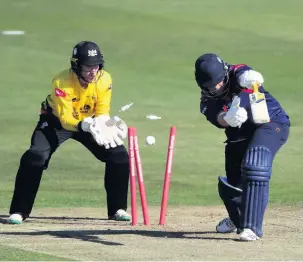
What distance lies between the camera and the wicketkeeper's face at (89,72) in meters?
11.0

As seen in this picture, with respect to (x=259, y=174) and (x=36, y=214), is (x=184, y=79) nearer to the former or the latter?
(x=36, y=214)

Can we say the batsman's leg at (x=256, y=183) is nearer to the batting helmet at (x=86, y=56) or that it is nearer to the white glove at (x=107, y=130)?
the white glove at (x=107, y=130)

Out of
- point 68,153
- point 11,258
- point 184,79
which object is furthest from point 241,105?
point 184,79

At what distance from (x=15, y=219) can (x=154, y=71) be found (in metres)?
11.1

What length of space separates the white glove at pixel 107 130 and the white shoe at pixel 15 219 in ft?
3.89

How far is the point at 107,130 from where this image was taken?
10883mm

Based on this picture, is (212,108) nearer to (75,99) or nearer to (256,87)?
(256,87)

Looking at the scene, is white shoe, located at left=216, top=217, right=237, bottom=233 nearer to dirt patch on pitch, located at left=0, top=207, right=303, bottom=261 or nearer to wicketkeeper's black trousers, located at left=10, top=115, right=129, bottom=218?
dirt patch on pitch, located at left=0, top=207, right=303, bottom=261

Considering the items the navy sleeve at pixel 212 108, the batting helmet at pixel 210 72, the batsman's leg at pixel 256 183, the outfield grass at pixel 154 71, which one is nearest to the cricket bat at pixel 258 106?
the batsman's leg at pixel 256 183

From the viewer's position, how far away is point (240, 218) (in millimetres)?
9719

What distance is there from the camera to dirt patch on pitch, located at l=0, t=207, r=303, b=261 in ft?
29.3

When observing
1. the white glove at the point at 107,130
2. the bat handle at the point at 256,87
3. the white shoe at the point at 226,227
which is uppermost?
the bat handle at the point at 256,87

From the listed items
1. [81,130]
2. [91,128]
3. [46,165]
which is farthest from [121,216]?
[91,128]

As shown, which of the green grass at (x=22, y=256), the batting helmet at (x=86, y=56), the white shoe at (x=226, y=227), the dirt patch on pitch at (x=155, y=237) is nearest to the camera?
the green grass at (x=22, y=256)
